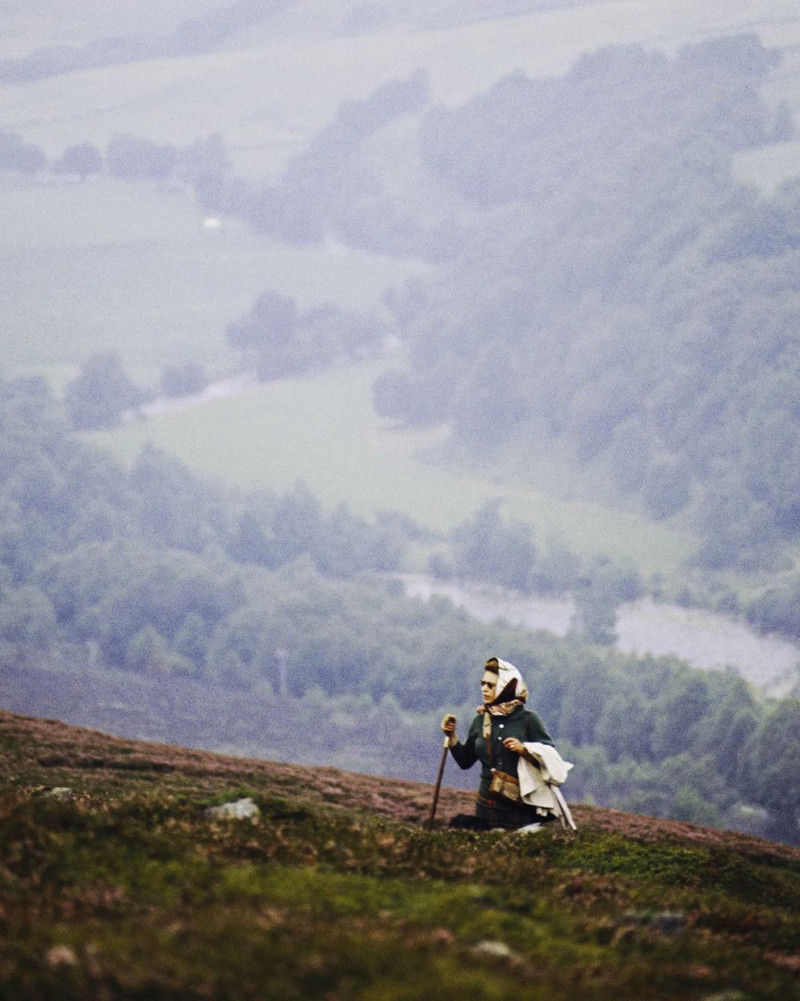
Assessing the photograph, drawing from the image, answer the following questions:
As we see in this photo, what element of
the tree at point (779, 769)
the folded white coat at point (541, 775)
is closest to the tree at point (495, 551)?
the tree at point (779, 769)

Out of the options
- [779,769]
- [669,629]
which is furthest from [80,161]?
[779,769]

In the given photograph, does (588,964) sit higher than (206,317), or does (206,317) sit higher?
(206,317)

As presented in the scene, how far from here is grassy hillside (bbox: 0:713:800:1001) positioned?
40.5ft

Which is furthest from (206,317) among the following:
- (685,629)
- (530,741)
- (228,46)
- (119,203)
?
(530,741)

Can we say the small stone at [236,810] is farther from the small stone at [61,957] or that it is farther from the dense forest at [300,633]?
the dense forest at [300,633]

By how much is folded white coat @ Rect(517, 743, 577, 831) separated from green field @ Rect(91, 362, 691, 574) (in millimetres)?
138683

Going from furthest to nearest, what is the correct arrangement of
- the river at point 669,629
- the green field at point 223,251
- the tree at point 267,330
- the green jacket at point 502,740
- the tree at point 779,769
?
the tree at point 267,330
the green field at point 223,251
the river at point 669,629
the tree at point 779,769
the green jacket at point 502,740

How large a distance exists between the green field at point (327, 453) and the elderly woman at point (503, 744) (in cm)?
13831

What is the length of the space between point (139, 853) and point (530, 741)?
8.72 m

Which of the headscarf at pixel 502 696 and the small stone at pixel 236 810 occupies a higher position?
the headscarf at pixel 502 696

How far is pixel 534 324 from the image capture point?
7830 inches

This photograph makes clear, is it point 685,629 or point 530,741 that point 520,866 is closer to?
point 530,741

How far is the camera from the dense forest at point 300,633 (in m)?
114

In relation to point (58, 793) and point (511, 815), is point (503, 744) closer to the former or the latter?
point (511, 815)
